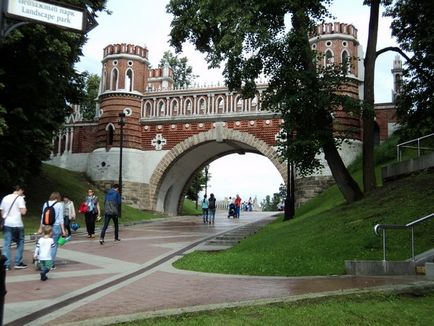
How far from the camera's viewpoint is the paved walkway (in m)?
6.11

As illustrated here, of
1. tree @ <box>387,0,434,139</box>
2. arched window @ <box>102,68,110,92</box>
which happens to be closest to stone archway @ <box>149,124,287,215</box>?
arched window @ <box>102,68,110,92</box>

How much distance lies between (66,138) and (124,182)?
6.79 metres

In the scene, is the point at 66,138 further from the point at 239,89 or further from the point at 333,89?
the point at 333,89

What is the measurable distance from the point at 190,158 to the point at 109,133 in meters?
5.97

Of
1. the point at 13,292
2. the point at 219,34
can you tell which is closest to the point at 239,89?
the point at 219,34

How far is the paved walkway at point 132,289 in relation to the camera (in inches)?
241

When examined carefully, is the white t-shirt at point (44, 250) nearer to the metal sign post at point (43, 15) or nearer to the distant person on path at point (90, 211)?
the metal sign post at point (43, 15)

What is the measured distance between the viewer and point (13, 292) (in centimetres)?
759

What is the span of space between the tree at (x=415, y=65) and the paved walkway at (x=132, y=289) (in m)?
10.2

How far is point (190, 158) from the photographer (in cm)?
3616

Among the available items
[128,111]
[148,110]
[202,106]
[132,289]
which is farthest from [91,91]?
[132,289]

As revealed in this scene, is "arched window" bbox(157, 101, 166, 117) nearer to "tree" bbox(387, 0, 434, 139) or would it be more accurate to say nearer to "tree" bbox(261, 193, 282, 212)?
"tree" bbox(387, 0, 434, 139)

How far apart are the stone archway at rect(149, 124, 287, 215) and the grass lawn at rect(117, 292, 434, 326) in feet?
76.4

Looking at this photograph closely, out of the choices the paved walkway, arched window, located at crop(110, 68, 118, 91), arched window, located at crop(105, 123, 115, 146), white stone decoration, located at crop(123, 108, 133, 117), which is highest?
arched window, located at crop(110, 68, 118, 91)
